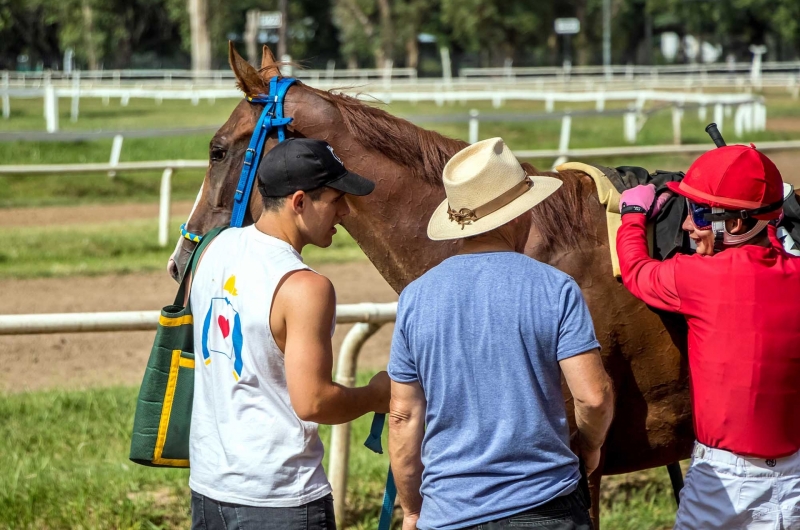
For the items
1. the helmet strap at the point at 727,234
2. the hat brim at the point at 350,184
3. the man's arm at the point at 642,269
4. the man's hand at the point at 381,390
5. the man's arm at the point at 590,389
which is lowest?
the man's hand at the point at 381,390

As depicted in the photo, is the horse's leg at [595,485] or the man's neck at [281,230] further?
the horse's leg at [595,485]

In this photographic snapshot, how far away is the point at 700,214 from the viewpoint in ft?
9.02

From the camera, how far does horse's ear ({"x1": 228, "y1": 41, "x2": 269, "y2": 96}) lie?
3406 mm

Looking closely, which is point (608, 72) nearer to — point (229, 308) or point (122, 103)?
point (122, 103)

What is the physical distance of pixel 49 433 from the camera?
210 inches

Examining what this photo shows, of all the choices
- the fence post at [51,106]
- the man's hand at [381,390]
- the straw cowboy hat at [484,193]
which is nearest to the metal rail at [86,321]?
the man's hand at [381,390]

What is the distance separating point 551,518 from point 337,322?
180 cm

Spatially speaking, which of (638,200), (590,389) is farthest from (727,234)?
(590,389)

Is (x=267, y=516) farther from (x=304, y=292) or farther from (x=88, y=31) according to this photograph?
(x=88, y=31)

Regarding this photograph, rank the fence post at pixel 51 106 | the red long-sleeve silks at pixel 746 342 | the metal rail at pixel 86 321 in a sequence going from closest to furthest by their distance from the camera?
the red long-sleeve silks at pixel 746 342
the metal rail at pixel 86 321
the fence post at pixel 51 106

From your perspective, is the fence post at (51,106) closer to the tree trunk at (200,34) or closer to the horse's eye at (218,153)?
the horse's eye at (218,153)

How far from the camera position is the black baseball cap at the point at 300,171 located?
250cm

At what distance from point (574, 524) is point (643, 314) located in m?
1.14

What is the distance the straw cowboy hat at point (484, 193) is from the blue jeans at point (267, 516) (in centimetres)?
83
